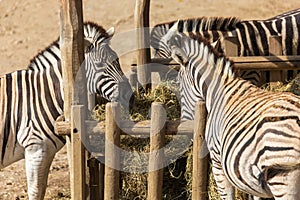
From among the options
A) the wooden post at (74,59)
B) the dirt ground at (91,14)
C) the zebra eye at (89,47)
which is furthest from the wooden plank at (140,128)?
the dirt ground at (91,14)

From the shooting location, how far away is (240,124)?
5.46 m

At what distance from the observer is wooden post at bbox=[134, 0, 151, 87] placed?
7363 mm

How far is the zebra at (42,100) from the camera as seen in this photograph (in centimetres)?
726

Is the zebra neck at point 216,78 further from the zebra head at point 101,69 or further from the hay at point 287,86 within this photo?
the zebra head at point 101,69

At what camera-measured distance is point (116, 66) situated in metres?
7.39

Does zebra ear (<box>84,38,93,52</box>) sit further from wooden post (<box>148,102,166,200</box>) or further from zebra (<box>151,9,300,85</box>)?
wooden post (<box>148,102,166,200</box>)

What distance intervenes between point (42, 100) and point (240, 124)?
8.61 ft

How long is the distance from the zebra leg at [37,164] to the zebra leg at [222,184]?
2031 mm

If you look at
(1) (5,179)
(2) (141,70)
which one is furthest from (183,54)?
(1) (5,179)

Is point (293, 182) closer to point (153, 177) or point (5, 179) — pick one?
point (153, 177)

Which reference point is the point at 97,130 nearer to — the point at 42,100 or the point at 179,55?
the point at 179,55

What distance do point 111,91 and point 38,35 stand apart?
1083 centimetres

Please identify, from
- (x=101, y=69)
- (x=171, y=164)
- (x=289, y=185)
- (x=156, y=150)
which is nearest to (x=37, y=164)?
(x=101, y=69)

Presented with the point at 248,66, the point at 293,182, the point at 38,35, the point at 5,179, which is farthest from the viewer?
the point at 38,35
